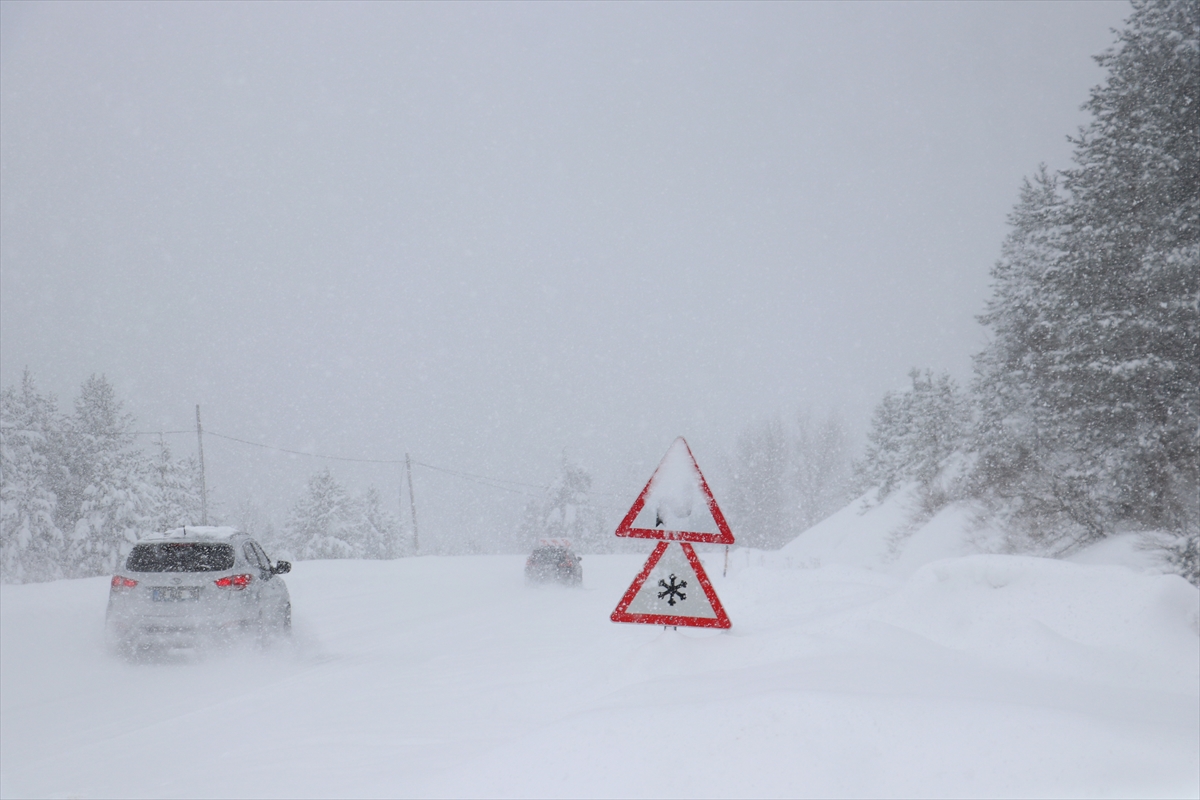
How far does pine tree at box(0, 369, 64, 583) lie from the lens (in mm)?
37656

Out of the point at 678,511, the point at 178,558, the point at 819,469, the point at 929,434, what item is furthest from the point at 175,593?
the point at 819,469

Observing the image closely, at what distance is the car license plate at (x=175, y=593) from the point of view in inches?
367

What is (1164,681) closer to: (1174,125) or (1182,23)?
(1174,125)

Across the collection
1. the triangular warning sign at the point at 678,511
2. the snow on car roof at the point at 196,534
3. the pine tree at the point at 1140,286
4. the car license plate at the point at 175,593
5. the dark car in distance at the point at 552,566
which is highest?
the pine tree at the point at 1140,286

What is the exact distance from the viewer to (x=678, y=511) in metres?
5.74

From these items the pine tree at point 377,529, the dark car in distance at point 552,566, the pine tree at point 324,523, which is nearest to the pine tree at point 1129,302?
the dark car in distance at point 552,566

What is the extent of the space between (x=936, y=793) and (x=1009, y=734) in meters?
0.62

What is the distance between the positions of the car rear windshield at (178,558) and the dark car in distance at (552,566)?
1550 centimetres

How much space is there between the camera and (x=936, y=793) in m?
3.21

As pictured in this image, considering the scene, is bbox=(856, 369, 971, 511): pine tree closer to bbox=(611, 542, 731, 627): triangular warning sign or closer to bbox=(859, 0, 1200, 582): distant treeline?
bbox=(859, 0, 1200, 582): distant treeline

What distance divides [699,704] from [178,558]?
798 centimetres

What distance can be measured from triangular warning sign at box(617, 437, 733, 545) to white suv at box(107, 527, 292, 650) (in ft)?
20.7

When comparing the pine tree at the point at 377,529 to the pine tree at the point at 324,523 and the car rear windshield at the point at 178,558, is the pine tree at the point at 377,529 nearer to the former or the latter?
the pine tree at the point at 324,523

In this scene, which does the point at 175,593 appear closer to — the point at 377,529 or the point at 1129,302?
the point at 1129,302
